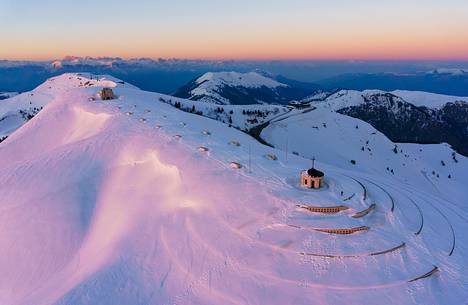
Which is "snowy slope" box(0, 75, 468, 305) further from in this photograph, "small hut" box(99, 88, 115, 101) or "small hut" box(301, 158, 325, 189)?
"small hut" box(99, 88, 115, 101)

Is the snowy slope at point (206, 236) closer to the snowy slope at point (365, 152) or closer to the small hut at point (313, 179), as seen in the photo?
the small hut at point (313, 179)

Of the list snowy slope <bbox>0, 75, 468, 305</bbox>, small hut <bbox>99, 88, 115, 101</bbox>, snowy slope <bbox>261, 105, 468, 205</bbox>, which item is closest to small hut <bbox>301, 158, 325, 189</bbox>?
snowy slope <bbox>0, 75, 468, 305</bbox>

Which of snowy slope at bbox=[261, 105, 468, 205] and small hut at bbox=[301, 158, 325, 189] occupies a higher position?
Answer: small hut at bbox=[301, 158, 325, 189]

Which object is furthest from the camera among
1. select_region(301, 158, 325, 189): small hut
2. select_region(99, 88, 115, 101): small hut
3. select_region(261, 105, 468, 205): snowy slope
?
select_region(261, 105, 468, 205): snowy slope

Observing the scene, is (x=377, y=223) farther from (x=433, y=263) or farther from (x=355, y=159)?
(x=355, y=159)

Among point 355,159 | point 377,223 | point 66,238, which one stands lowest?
point 355,159

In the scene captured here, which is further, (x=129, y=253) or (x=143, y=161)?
(x=143, y=161)

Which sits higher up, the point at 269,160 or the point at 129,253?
the point at 269,160

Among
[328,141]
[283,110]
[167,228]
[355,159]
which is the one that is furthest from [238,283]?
[283,110]

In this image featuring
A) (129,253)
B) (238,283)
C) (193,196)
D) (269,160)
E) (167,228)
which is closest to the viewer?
(238,283)
